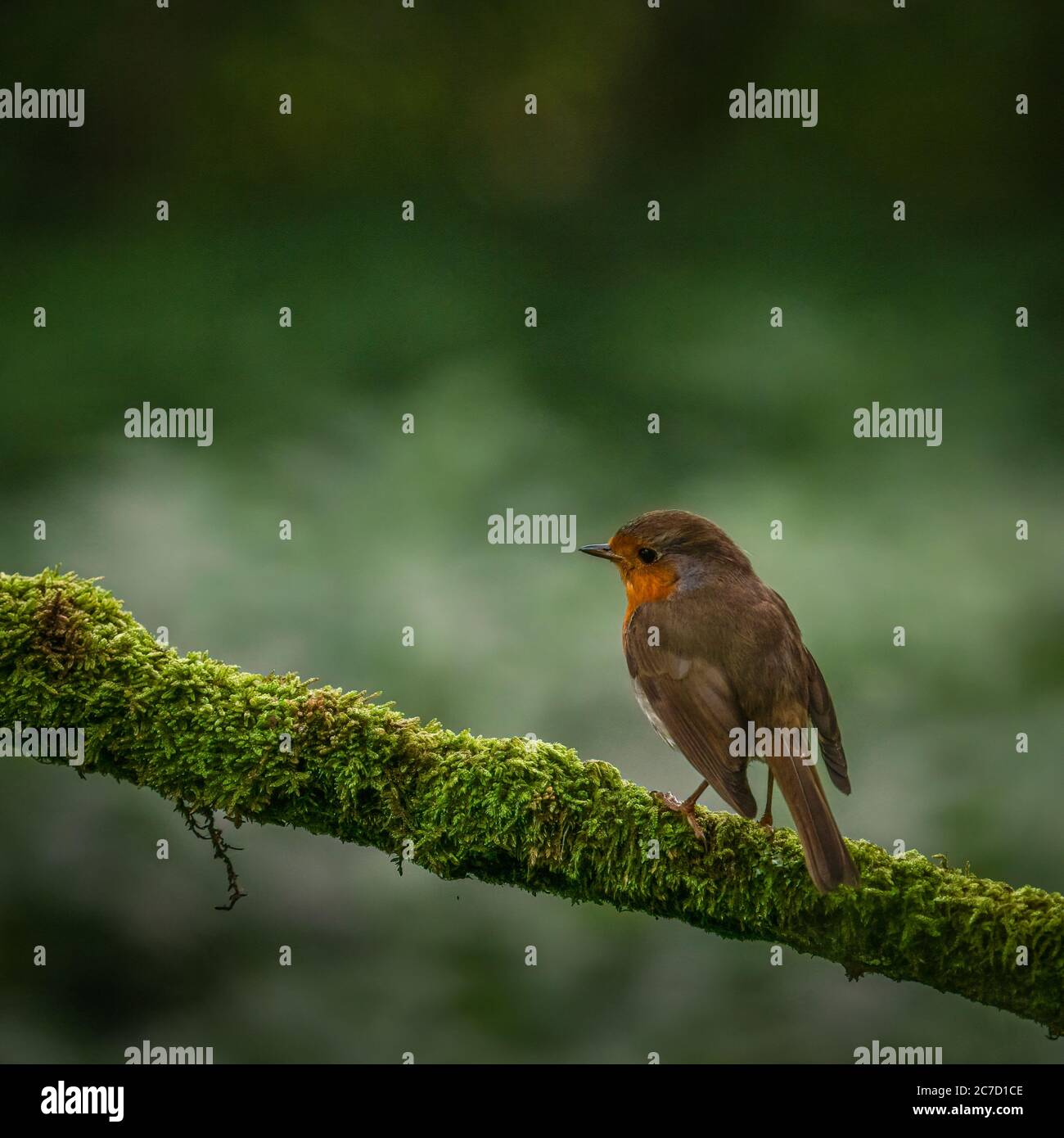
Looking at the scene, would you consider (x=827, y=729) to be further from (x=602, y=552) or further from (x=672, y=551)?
(x=602, y=552)

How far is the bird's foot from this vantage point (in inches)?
114

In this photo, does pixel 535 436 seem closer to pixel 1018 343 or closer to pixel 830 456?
pixel 830 456

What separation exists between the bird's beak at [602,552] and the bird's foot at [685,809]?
966 mm

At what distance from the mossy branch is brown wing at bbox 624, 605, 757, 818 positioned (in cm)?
23

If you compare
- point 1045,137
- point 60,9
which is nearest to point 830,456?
point 1045,137

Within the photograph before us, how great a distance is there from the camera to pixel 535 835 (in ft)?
9.35

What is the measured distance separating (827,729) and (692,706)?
46cm

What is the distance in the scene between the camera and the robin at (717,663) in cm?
320

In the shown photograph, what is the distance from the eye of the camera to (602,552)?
12.4ft

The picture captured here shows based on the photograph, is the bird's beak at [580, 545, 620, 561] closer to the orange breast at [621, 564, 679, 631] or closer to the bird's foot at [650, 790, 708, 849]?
the orange breast at [621, 564, 679, 631]

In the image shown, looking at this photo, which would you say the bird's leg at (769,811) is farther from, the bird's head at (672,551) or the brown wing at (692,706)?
the bird's head at (672,551)

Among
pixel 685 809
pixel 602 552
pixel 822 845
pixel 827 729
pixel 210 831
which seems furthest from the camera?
pixel 602 552

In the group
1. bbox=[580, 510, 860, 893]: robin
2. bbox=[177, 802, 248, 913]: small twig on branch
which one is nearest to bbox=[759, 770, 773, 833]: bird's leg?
bbox=[580, 510, 860, 893]: robin

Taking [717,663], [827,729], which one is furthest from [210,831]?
[827,729]
